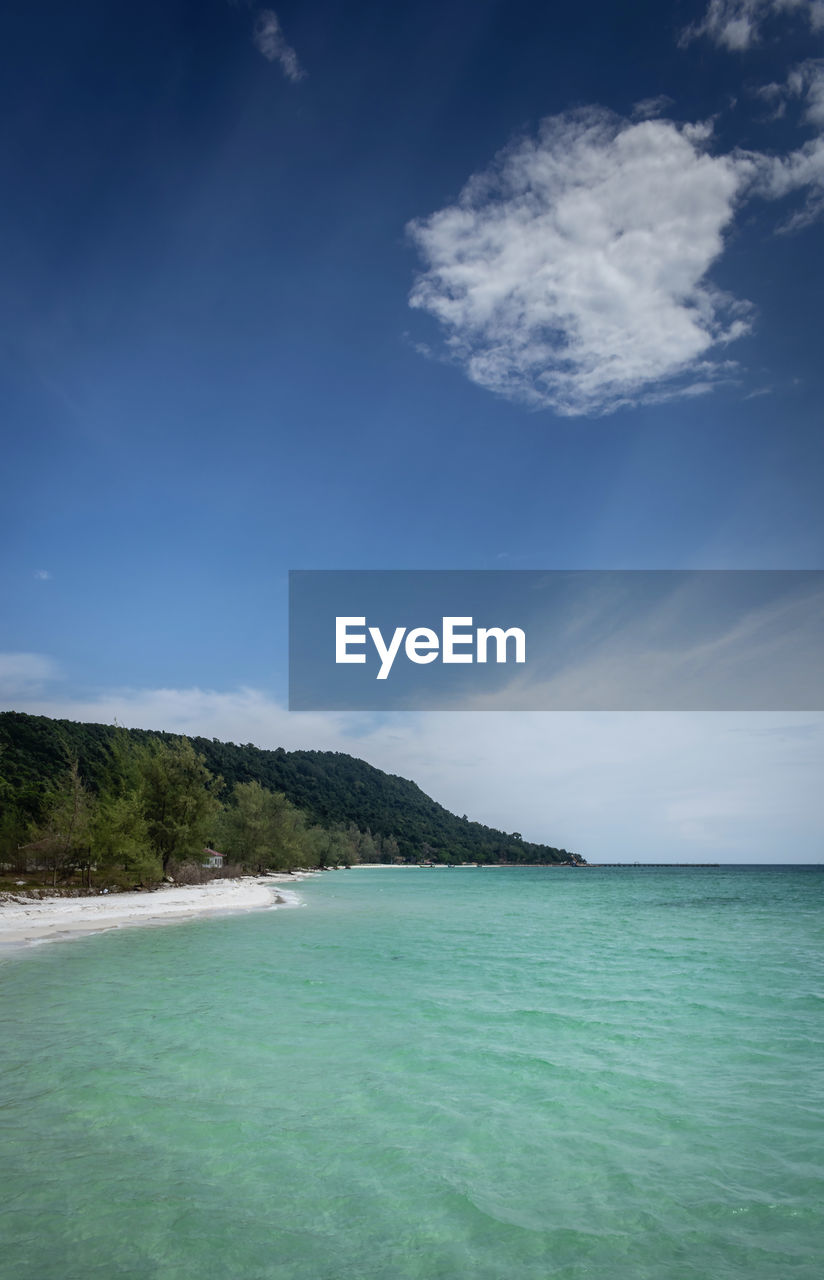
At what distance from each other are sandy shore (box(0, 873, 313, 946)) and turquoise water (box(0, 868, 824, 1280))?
9341 mm

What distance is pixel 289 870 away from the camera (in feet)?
385

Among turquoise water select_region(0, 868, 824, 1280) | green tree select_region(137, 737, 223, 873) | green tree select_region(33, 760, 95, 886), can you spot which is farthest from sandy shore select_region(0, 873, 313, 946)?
turquoise water select_region(0, 868, 824, 1280)

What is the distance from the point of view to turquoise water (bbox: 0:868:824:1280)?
684 cm

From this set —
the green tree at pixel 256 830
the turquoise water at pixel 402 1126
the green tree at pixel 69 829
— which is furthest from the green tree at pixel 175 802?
the turquoise water at pixel 402 1126

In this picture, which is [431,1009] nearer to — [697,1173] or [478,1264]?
[697,1173]

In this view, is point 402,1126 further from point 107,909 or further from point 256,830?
point 256,830

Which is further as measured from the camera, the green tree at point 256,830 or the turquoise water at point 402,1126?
the green tree at point 256,830

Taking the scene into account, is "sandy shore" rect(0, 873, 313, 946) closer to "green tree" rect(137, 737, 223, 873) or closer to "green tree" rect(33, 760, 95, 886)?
"green tree" rect(33, 760, 95, 886)

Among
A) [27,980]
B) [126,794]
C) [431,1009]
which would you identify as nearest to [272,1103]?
[431,1009]

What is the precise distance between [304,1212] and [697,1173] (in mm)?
4820

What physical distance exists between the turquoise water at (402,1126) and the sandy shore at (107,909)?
934 cm

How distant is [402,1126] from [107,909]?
33.6 metres

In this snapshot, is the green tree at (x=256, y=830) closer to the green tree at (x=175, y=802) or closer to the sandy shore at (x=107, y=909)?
the green tree at (x=175, y=802)

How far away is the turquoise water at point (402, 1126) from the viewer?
6.84 metres
